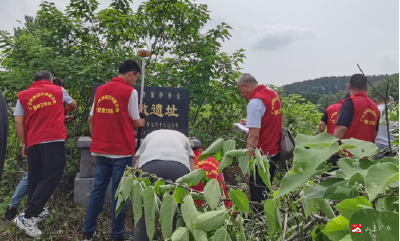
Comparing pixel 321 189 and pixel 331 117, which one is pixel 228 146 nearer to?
pixel 321 189

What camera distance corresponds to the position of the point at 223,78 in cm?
528

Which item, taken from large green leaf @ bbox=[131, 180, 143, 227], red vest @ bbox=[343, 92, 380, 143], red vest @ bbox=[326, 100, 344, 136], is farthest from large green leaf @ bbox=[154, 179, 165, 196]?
red vest @ bbox=[326, 100, 344, 136]

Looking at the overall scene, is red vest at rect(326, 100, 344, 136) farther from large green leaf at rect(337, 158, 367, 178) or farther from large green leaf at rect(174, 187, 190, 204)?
large green leaf at rect(337, 158, 367, 178)

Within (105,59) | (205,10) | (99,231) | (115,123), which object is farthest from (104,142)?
(205,10)

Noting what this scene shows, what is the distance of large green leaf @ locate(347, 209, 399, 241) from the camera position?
426 mm

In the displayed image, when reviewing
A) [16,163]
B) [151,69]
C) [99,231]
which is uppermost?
[151,69]

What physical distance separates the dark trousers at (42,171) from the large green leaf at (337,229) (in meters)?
3.43

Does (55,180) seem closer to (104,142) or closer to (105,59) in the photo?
(104,142)

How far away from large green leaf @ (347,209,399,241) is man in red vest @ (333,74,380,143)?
295 centimetres

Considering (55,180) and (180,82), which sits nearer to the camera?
(55,180)

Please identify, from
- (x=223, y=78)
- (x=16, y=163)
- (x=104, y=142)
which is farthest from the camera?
(x=223, y=78)

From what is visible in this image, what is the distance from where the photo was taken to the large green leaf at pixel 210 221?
28.6 inches

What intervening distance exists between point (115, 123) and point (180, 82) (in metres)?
2.03

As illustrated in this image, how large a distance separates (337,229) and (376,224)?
135 mm
